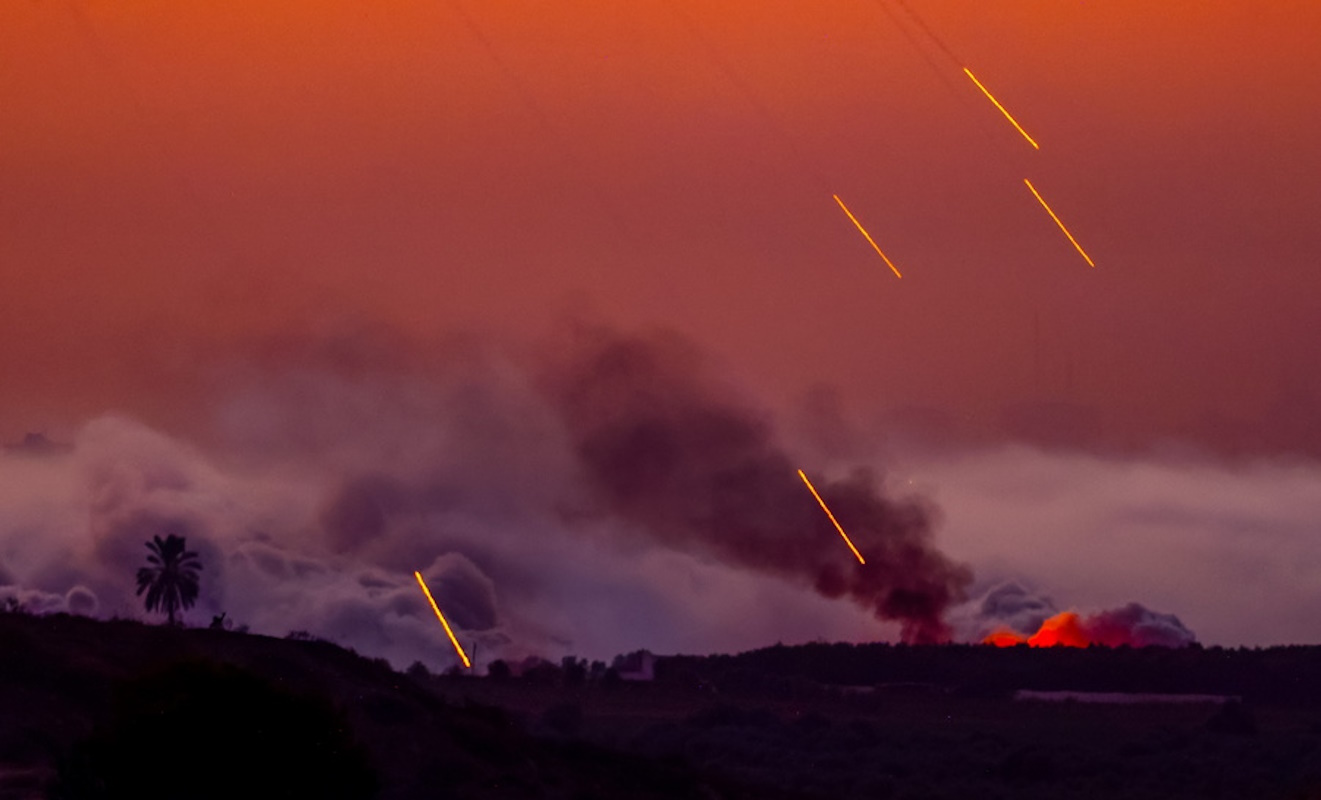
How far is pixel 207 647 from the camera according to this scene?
314ft

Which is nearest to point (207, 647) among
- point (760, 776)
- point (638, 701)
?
point (760, 776)

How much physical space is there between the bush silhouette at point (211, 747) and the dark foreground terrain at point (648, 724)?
69 millimetres

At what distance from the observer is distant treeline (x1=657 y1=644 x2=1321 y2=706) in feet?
555

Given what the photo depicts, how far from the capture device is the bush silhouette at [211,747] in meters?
65.4

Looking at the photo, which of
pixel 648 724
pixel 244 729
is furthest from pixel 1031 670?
pixel 244 729

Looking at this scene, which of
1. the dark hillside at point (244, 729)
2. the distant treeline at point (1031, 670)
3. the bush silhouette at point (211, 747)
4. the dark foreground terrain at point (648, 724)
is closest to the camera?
the bush silhouette at point (211, 747)

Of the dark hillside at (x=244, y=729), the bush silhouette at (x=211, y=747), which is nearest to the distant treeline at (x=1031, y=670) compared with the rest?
the dark hillside at (x=244, y=729)

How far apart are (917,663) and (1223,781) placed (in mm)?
61123

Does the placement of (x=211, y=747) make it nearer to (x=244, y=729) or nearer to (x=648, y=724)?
(x=244, y=729)

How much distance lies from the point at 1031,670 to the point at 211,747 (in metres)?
117

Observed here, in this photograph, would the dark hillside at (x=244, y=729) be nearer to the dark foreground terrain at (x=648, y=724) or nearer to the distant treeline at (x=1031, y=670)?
the dark foreground terrain at (x=648, y=724)

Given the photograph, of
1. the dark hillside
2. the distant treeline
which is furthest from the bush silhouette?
the distant treeline

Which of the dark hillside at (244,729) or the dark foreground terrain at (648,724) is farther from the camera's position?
the dark foreground terrain at (648,724)

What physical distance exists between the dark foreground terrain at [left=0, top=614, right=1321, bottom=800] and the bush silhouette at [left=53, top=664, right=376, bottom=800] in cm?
7
